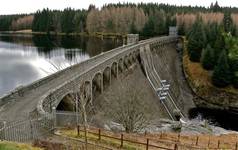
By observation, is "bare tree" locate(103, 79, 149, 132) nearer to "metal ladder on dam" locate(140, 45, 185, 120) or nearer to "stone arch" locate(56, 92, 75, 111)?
"stone arch" locate(56, 92, 75, 111)

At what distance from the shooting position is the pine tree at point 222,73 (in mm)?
74875

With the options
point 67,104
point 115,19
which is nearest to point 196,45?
point 67,104

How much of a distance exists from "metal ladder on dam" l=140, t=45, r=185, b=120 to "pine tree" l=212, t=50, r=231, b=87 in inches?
451

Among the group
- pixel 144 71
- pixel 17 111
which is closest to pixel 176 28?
pixel 144 71

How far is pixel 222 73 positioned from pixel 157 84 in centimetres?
1520

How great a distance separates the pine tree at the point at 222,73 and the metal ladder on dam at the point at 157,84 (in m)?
11.4

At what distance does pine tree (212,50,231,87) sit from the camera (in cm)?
7488

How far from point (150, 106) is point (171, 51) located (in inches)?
2111

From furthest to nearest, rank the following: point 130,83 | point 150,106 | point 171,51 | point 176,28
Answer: point 176,28
point 171,51
point 130,83
point 150,106

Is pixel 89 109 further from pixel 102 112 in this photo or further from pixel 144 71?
pixel 144 71

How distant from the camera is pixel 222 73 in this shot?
75062 millimetres

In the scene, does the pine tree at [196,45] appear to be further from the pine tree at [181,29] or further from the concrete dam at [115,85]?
the pine tree at [181,29]

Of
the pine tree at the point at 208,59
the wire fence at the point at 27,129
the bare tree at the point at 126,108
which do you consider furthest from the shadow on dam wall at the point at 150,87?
the wire fence at the point at 27,129

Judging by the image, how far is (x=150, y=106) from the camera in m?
63.4
